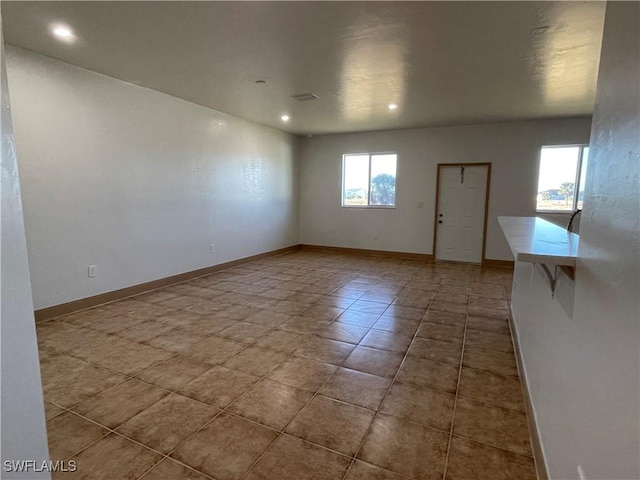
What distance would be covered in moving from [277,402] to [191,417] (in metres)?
0.52

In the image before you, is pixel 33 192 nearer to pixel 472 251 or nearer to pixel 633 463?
pixel 633 463

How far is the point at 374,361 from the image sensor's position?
2.71 m

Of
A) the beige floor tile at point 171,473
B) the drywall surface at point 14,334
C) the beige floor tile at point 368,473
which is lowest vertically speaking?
the beige floor tile at point 368,473

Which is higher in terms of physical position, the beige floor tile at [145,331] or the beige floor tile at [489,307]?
the beige floor tile at [145,331]

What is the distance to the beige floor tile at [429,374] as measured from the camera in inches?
94.0

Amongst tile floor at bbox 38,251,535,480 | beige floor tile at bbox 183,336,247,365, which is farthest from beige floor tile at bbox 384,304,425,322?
beige floor tile at bbox 183,336,247,365

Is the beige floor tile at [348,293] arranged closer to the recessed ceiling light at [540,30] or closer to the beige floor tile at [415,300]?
the beige floor tile at [415,300]

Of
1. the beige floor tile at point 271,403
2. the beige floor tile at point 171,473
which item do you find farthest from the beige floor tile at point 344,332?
the beige floor tile at point 171,473

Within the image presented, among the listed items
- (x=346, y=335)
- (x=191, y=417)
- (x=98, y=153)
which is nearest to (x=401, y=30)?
(x=346, y=335)

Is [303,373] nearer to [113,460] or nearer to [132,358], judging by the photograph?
[113,460]

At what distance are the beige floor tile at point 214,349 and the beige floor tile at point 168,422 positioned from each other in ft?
1.70

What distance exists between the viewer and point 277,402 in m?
2.16

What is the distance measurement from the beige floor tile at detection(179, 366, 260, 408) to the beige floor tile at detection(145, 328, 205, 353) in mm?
535

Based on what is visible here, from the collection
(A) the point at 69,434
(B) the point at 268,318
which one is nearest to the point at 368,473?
(A) the point at 69,434
